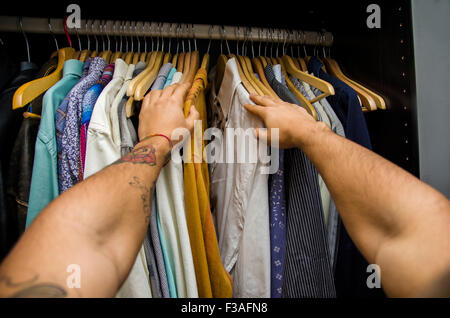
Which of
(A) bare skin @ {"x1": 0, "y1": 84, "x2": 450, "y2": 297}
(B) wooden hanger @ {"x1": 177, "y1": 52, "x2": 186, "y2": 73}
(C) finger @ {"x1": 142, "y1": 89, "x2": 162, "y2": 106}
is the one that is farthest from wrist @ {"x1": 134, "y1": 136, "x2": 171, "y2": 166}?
(B) wooden hanger @ {"x1": 177, "y1": 52, "x2": 186, "y2": 73}

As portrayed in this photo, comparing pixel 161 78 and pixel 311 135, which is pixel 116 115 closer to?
pixel 161 78

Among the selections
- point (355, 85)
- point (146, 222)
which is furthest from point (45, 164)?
point (355, 85)

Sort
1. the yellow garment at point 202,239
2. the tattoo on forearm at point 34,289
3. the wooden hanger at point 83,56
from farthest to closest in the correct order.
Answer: the wooden hanger at point 83,56
the yellow garment at point 202,239
the tattoo on forearm at point 34,289

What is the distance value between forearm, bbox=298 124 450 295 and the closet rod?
52cm

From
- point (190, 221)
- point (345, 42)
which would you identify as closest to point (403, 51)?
point (345, 42)

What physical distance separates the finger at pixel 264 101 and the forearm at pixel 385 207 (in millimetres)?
115

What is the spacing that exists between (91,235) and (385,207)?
44 cm

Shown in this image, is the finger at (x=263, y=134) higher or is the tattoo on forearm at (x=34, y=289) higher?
the finger at (x=263, y=134)

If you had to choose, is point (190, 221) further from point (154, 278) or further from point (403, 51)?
point (403, 51)

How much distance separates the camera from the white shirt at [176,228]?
0.49 m

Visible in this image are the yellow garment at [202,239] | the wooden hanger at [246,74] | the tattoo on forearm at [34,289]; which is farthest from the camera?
the wooden hanger at [246,74]

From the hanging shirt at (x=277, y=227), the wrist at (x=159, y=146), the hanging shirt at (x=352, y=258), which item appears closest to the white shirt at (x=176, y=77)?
the wrist at (x=159, y=146)

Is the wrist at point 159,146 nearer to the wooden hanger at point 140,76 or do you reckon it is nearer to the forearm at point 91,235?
the forearm at point 91,235

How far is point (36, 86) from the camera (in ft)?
1.81
